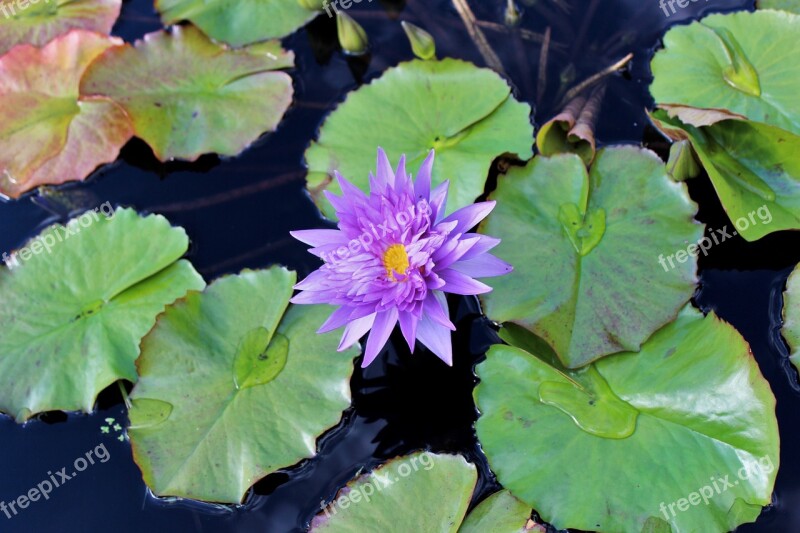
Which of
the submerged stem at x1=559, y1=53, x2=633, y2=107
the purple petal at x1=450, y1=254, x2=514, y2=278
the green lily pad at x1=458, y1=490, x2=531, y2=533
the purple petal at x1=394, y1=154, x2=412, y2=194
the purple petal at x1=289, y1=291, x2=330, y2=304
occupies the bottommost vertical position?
the green lily pad at x1=458, y1=490, x2=531, y2=533

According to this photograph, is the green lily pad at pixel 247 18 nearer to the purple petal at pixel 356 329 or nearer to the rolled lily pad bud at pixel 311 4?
the rolled lily pad bud at pixel 311 4

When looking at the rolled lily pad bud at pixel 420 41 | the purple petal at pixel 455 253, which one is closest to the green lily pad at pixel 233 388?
the purple petal at pixel 455 253

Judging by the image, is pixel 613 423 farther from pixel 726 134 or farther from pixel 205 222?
pixel 205 222

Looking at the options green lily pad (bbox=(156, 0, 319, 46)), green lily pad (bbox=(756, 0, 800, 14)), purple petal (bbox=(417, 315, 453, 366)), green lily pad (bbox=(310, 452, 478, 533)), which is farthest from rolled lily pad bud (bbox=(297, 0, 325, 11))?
green lily pad (bbox=(310, 452, 478, 533))

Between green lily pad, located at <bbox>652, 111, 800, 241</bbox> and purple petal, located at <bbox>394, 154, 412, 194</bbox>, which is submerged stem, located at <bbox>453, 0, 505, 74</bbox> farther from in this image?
purple petal, located at <bbox>394, 154, 412, 194</bbox>

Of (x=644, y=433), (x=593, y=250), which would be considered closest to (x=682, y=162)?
(x=593, y=250)

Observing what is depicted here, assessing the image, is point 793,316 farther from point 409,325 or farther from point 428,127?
point 428,127
